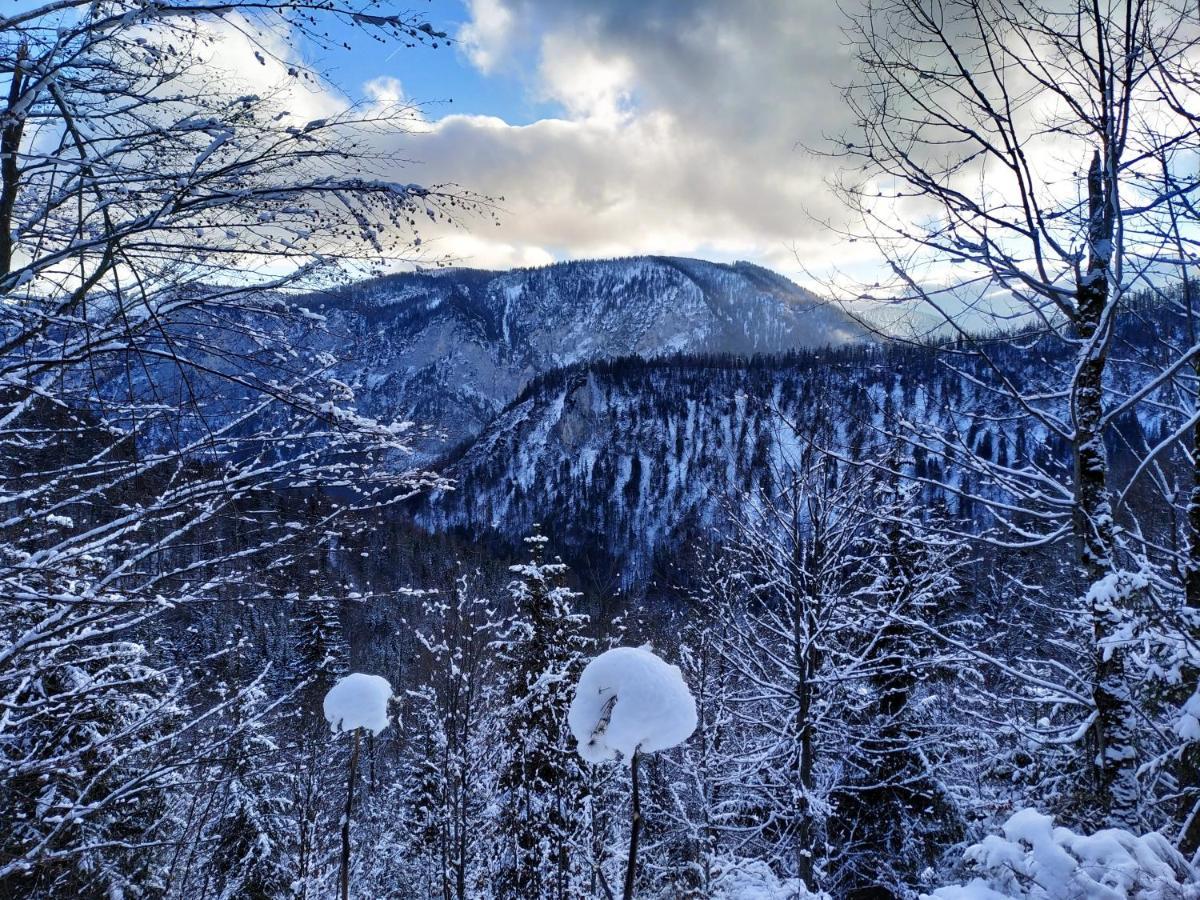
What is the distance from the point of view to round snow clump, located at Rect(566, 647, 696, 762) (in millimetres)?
1556

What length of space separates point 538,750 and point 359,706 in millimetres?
8751

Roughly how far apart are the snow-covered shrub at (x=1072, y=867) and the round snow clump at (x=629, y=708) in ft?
4.68

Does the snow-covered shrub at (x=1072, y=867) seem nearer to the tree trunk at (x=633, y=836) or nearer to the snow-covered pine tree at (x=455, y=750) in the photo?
the tree trunk at (x=633, y=836)

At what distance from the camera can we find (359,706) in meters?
2.56

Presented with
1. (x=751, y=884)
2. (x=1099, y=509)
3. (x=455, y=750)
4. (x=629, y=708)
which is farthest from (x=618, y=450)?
(x=629, y=708)

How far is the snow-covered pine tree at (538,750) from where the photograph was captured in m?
9.93

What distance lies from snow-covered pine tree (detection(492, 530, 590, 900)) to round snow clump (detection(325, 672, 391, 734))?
287 inches

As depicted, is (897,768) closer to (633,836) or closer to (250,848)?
(633,836)

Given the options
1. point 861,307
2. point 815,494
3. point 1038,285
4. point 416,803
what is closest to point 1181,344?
point 1038,285

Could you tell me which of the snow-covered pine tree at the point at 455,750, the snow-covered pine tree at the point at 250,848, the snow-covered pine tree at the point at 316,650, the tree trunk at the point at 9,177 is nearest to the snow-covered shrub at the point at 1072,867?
the tree trunk at the point at 9,177

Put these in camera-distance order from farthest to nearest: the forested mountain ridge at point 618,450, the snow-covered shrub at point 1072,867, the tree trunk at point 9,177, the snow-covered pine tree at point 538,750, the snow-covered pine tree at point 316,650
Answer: the forested mountain ridge at point 618,450
the snow-covered pine tree at point 316,650
the snow-covered pine tree at point 538,750
the tree trunk at point 9,177
the snow-covered shrub at point 1072,867

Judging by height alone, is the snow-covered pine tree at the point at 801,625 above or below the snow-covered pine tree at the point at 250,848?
above

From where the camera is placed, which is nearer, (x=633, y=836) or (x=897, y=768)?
(x=633, y=836)

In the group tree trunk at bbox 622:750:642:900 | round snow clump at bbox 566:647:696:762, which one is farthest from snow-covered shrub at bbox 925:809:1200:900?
tree trunk at bbox 622:750:642:900
